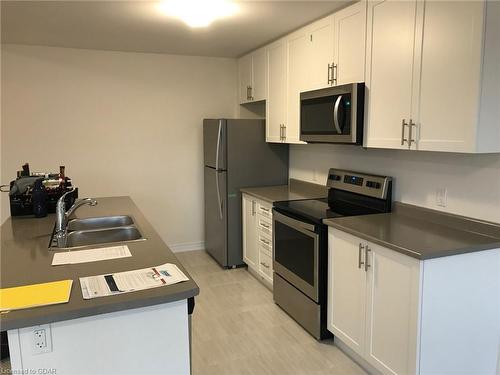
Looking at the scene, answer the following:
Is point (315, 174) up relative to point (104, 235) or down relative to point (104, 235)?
up

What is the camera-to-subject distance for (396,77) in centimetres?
242

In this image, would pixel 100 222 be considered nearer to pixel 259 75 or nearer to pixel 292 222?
pixel 292 222

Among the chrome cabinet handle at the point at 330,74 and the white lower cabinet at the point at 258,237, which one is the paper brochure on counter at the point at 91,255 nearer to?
the white lower cabinet at the point at 258,237

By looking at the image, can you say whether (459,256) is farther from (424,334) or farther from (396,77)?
(396,77)

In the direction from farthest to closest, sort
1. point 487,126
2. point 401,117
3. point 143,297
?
point 401,117 < point 487,126 < point 143,297

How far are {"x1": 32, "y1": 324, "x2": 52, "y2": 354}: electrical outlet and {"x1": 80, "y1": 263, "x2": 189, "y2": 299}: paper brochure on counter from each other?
16cm

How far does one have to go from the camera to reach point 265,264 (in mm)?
3766

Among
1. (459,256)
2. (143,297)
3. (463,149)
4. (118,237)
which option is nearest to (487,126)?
Result: (463,149)

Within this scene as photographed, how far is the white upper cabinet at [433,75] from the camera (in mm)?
1962

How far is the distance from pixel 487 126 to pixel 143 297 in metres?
1.81

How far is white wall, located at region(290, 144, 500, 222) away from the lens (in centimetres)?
221

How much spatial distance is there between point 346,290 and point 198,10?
2194 mm

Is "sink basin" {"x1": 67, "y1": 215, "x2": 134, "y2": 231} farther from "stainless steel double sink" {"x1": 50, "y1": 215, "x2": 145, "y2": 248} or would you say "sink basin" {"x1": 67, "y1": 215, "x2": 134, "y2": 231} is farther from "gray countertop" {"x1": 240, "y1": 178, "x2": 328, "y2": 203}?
"gray countertop" {"x1": 240, "y1": 178, "x2": 328, "y2": 203}

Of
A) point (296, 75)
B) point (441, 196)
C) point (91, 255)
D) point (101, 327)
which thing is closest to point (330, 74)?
point (296, 75)
